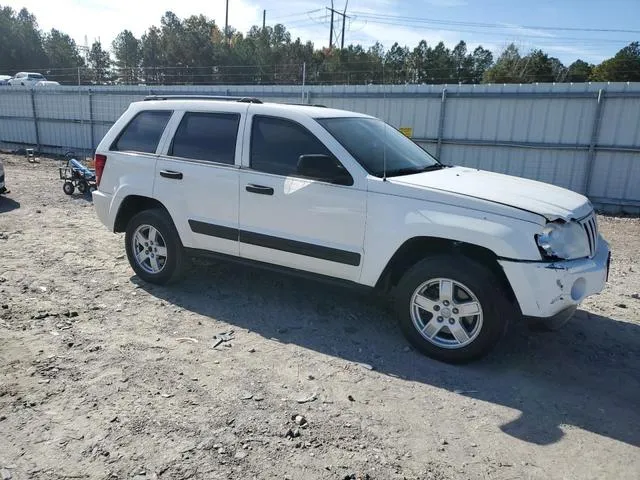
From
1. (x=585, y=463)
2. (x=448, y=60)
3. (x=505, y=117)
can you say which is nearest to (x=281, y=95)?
(x=505, y=117)

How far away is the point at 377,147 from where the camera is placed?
462cm

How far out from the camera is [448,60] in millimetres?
40656

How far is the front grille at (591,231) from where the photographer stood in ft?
12.9

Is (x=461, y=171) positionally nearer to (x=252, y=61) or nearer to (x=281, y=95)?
(x=281, y=95)

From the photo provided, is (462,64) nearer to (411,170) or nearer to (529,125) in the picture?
(529,125)

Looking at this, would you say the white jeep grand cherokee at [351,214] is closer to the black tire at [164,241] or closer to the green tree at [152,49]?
the black tire at [164,241]

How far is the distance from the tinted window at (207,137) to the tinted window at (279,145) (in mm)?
247

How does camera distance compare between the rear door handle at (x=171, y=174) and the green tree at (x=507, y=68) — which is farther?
the green tree at (x=507, y=68)

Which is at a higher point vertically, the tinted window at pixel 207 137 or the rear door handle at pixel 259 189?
the tinted window at pixel 207 137

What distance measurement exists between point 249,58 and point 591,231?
1904 inches

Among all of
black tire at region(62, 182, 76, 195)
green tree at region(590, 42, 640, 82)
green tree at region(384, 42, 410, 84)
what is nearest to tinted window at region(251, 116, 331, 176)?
black tire at region(62, 182, 76, 195)

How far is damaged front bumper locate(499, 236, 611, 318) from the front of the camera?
11.5 ft

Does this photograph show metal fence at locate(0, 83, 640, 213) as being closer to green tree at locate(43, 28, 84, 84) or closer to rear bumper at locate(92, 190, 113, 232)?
rear bumper at locate(92, 190, 113, 232)

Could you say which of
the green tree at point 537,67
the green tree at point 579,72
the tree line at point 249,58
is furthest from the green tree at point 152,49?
the green tree at point 579,72
